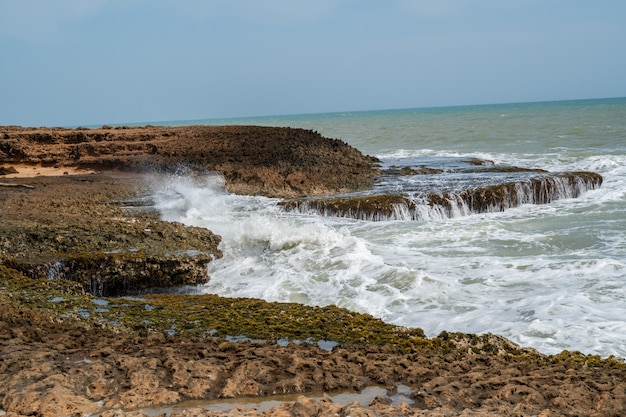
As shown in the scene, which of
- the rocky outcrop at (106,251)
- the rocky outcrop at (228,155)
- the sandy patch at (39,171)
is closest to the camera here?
the rocky outcrop at (106,251)

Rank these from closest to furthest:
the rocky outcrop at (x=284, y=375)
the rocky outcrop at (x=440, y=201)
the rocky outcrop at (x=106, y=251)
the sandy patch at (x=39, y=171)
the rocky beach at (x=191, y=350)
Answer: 1. the rocky outcrop at (x=284, y=375)
2. the rocky beach at (x=191, y=350)
3. the rocky outcrop at (x=106, y=251)
4. the rocky outcrop at (x=440, y=201)
5. the sandy patch at (x=39, y=171)

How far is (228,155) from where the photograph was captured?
21.8m

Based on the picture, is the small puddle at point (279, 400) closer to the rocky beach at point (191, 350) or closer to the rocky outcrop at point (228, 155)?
the rocky beach at point (191, 350)

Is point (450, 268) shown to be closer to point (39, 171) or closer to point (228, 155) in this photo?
point (228, 155)

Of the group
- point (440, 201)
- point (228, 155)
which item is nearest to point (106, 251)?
point (440, 201)

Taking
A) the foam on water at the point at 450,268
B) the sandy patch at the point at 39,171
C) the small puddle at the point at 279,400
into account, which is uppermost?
the sandy patch at the point at 39,171

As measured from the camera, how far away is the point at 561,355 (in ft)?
19.7

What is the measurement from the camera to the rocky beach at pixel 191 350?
184 inches

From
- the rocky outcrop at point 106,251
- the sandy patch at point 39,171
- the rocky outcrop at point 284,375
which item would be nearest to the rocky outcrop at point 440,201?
the rocky outcrop at point 106,251

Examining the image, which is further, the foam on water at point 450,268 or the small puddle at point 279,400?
the foam on water at point 450,268

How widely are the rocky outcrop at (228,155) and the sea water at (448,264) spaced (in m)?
1.50

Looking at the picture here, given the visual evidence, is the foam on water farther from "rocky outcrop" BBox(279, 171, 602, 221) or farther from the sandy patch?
the sandy patch

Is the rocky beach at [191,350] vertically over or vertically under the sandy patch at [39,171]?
under

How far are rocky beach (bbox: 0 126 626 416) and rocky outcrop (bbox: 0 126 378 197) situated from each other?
8.13 metres
